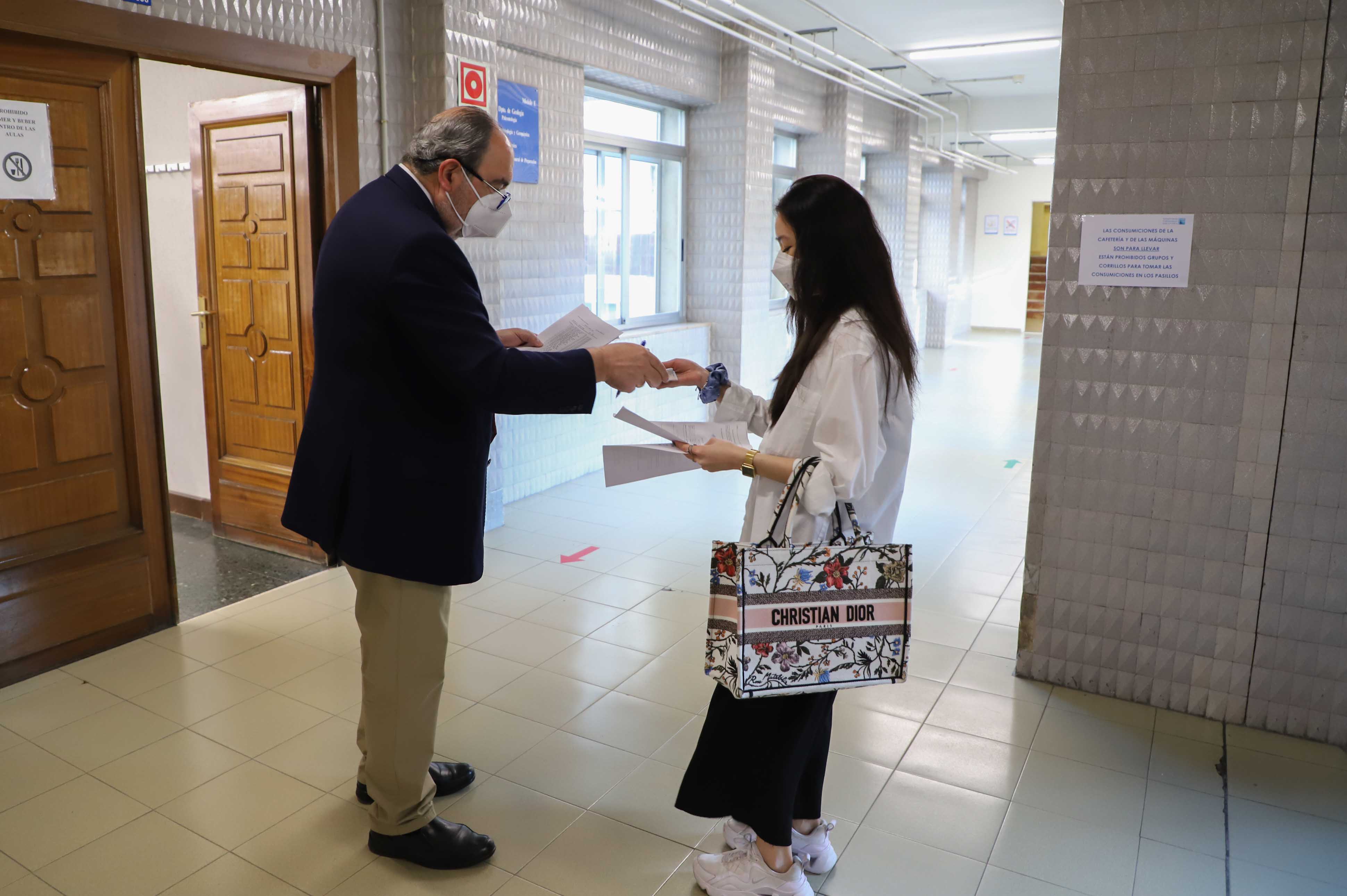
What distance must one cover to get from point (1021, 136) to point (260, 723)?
14.5 meters

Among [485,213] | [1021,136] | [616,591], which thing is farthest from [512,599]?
[1021,136]

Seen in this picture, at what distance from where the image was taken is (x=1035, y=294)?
1880 cm

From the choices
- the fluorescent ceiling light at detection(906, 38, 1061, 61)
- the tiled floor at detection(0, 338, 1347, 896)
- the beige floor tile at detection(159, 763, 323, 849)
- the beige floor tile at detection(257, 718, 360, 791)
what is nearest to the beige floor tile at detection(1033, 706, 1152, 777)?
the tiled floor at detection(0, 338, 1347, 896)

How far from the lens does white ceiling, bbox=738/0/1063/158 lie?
8.34 meters

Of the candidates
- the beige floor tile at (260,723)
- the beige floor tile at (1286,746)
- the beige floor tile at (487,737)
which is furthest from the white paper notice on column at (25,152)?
the beige floor tile at (487,737)

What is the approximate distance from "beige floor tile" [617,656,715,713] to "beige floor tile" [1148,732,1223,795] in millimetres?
1460

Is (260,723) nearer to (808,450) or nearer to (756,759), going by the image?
(756,759)

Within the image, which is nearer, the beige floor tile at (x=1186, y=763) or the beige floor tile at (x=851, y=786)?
the beige floor tile at (x=851, y=786)

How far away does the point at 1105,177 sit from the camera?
311cm

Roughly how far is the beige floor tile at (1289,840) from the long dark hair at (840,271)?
1.67 meters

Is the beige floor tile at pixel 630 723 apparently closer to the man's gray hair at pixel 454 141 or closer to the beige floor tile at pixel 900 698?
the beige floor tile at pixel 900 698

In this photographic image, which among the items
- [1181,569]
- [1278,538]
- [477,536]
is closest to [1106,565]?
[1181,569]

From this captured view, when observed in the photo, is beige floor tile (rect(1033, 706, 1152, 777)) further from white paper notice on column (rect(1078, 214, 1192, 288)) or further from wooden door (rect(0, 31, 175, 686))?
wooden door (rect(0, 31, 175, 686))

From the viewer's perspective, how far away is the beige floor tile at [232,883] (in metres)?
2.25
